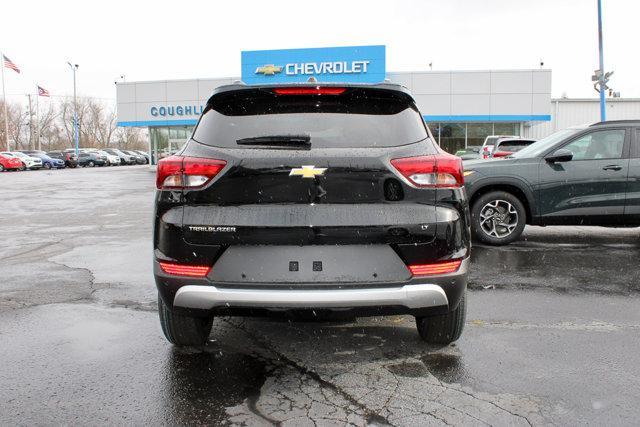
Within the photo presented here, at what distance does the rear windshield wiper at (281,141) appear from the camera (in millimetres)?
3090

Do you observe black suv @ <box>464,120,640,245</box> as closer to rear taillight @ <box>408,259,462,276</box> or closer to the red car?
rear taillight @ <box>408,259,462,276</box>

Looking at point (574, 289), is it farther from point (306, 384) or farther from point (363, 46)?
point (363, 46)

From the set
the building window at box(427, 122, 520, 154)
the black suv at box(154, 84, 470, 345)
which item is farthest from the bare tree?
the black suv at box(154, 84, 470, 345)

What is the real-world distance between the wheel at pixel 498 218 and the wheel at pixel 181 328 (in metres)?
4.83

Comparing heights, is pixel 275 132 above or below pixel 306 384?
above

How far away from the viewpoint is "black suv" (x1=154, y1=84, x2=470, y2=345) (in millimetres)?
2932

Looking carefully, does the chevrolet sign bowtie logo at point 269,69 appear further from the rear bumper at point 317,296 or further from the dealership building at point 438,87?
the rear bumper at point 317,296

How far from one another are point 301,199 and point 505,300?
276 cm

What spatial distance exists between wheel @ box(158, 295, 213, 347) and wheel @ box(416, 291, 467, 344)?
1.45 m

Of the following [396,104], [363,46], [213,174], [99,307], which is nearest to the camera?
[213,174]

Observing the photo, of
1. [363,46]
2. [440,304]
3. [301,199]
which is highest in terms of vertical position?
[363,46]

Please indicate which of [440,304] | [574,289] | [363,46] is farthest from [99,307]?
[363,46]

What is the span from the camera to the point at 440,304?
303 cm

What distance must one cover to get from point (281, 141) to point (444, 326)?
1.64 metres
